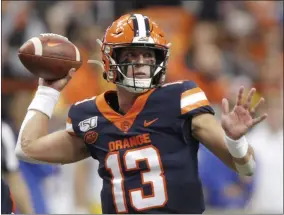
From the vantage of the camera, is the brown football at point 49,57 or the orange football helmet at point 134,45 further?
the brown football at point 49,57

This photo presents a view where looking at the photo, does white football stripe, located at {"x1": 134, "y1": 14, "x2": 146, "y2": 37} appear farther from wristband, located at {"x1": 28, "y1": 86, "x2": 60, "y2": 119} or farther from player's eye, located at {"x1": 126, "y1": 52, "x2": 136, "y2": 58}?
wristband, located at {"x1": 28, "y1": 86, "x2": 60, "y2": 119}

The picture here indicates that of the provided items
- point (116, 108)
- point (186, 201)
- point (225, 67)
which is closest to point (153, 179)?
point (186, 201)

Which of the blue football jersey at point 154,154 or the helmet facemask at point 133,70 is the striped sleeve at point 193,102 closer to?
the blue football jersey at point 154,154

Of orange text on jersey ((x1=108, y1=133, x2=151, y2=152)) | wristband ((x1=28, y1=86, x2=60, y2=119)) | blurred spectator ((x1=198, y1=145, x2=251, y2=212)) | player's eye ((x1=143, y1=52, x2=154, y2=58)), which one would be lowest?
blurred spectator ((x1=198, y1=145, x2=251, y2=212))

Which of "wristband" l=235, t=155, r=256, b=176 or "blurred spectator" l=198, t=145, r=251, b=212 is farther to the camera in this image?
"blurred spectator" l=198, t=145, r=251, b=212

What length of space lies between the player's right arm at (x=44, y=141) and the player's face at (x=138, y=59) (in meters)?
0.34

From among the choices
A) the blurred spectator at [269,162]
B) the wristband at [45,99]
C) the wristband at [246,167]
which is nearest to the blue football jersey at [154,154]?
the wristband at [246,167]

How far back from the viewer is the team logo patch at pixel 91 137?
15.0 ft

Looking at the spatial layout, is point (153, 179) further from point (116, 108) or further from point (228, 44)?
point (228, 44)

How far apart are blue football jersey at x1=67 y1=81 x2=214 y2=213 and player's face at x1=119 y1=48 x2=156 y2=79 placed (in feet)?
0.37

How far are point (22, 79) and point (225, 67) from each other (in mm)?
2156

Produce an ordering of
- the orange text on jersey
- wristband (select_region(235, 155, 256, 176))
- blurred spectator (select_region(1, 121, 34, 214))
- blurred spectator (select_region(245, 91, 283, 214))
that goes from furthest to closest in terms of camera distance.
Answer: blurred spectator (select_region(245, 91, 283, 214))
blurred spectator (select_region(1, 121, 34, 214))
the orange text on jersey
wristband (select_region(235, 155, 256, 176))

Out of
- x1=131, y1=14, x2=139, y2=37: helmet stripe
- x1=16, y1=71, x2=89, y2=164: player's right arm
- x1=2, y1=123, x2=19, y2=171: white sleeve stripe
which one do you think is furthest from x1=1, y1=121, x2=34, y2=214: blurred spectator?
x1=131, y1=14, x2=139, y2=37: helmet stripe

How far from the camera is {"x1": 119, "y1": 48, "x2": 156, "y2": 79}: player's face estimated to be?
14.8ft
